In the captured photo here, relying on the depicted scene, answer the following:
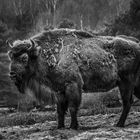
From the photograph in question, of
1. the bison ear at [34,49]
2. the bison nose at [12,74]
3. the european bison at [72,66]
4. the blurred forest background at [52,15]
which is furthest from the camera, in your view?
the blurred forest background at [52,15]

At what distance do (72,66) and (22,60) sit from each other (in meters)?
1.04

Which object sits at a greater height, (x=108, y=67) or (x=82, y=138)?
(x=108, y=67)

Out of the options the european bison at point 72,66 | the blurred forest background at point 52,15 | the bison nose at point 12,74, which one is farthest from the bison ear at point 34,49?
the blurred forest background at point 52,15

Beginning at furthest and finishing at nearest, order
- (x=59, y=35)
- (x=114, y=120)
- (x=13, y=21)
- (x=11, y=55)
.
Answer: (x=13, y=21), (x=114, y=120), (x=59, y=35), (x=11, y=55)

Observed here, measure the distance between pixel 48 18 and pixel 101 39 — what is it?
52.0 m

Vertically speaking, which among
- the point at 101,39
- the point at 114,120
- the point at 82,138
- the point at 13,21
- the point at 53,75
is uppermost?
the point at 101,39

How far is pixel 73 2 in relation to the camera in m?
61.5

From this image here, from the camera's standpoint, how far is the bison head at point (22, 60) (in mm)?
8086

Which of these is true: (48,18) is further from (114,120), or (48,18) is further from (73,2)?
(114,120)

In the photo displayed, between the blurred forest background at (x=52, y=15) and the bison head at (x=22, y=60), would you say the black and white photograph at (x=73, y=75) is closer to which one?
the bison head at (x=22, y=60)

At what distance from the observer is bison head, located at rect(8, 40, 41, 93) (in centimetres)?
809

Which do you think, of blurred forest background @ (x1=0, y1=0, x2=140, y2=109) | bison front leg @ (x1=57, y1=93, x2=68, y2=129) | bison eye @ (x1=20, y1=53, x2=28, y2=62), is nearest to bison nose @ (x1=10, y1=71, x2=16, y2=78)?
bison eye @ (x1=20, y1=53, x2=28, y2=62)

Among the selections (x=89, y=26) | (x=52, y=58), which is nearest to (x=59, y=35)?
(x=52, y=58)

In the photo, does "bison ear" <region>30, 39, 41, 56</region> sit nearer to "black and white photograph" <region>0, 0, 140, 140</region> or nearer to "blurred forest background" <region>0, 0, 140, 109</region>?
"black and white photograph" <region>0, 0, 140, 140</region>
